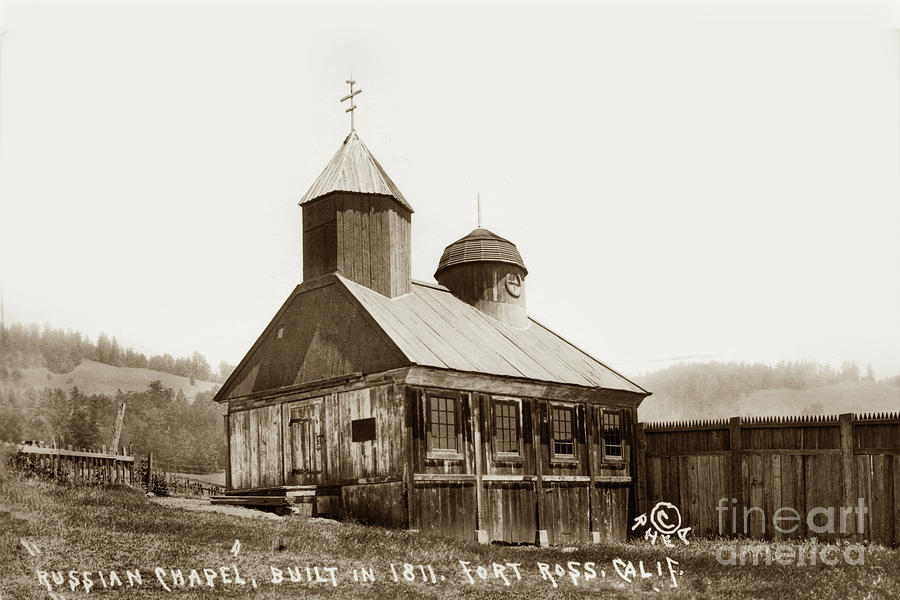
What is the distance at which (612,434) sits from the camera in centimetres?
2722

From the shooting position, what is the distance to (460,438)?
22109mm

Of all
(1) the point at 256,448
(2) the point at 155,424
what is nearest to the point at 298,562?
(1) the point at 256,448

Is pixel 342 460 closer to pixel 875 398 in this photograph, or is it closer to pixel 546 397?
pixel 546 397

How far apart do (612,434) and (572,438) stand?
2.10 metres

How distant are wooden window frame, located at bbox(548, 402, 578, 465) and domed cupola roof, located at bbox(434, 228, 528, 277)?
585 cm

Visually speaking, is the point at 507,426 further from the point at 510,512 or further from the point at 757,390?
the point at 757,390

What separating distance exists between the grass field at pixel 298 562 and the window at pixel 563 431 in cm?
576

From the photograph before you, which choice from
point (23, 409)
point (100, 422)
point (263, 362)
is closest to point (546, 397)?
point (263, 362)

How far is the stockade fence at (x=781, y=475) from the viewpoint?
21047 mm

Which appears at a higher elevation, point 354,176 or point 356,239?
point 354,176

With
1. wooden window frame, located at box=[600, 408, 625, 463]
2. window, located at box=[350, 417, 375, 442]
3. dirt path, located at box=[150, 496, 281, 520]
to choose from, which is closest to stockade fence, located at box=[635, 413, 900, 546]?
wooden window frame, located at box=[600, 408, 625, 463]

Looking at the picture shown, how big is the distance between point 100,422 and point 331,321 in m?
50.5

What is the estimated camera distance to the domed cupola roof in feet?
96.5

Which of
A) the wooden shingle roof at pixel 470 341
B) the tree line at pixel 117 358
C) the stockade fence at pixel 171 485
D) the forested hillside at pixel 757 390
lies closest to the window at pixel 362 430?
the wooden shingle roof at pixel 470 341
